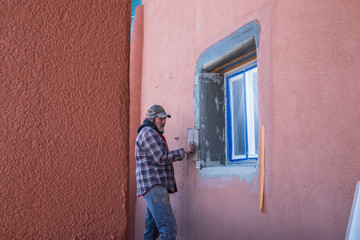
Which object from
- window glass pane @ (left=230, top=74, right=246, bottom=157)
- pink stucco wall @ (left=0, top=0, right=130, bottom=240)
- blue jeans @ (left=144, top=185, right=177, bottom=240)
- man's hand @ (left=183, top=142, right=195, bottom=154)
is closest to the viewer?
pink stucco wall @ (left=0, top=0, right=130, bottom=240)

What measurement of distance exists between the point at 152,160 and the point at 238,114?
3.35 feet

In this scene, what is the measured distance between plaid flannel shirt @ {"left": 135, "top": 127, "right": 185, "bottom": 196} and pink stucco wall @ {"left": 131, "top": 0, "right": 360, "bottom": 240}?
0.52 m

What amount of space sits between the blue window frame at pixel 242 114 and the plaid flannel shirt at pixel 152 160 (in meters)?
0.62

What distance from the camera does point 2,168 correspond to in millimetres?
1505

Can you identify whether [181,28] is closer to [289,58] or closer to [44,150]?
[289,58]

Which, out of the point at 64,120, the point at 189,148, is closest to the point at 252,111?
the point at 189,148

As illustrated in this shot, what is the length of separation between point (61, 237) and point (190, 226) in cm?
291

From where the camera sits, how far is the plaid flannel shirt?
3674mm

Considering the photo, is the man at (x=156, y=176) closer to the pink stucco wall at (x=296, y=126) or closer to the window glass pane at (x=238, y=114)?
the pink stucco wall at (x=296, y=126)

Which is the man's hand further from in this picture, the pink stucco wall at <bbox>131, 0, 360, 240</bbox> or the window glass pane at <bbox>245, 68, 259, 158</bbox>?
the window glass pane at <bbox>245, 68, 259, 158</bbox>

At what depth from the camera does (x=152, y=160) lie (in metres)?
3.75

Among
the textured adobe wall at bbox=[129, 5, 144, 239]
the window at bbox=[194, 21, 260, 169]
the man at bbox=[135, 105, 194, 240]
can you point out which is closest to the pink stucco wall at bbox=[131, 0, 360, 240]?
the window at bbox=[194, 21, 260, 169]

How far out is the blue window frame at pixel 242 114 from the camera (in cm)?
373

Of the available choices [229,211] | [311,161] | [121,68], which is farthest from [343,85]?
[229,211]
